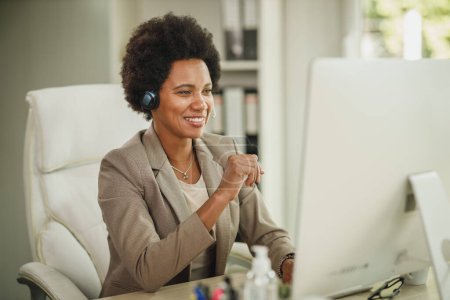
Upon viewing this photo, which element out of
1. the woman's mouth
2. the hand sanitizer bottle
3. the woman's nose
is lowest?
the hand sanitizer bottle

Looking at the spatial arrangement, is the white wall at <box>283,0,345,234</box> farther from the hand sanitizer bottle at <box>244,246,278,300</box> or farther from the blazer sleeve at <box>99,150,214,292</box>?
the hand sanitizer bottle at <box>244,246,278,300</box>

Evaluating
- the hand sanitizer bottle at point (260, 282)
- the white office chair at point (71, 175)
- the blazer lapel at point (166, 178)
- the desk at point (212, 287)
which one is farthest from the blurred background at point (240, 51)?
the hand sanitizer bottle at point (260, 282)

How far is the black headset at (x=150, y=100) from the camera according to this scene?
1553mm

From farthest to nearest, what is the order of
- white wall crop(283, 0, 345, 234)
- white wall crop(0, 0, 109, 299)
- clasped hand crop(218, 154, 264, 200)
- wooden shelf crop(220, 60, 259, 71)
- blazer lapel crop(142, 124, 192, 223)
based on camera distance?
white wall crop(283, 0, 345, 234)
wooden shelf crop(220, 60, 259, 71)
white wall crop(0, 0, 109, 299)
blazer lapel crop(142, 124, 192, 223)
clasped hand crop(218, 154, 264, 200)

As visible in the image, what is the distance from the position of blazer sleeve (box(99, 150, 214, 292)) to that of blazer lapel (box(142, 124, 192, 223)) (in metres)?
0.03

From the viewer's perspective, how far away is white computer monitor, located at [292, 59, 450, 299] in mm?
938

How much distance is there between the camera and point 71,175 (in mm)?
1859

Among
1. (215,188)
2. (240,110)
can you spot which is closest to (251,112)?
(240,110)

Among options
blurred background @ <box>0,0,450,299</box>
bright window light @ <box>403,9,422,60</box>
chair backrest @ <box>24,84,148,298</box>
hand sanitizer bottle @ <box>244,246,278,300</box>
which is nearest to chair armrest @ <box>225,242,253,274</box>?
chair backrest @ <box>24,84,148,298</box>

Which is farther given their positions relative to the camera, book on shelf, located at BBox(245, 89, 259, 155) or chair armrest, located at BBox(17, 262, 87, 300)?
book on shelf, located at BBox(245, 89, 259, 155)

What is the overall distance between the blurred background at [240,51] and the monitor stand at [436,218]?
1.45 m

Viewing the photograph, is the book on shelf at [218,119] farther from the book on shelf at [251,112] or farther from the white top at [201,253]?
the white top at [201,253]

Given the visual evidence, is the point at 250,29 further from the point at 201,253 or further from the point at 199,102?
the point at 201,253

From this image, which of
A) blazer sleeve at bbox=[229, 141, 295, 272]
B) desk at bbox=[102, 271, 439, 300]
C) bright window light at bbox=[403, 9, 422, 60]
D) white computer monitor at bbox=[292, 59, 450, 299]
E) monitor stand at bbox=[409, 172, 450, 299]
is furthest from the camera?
bright window light at bbox=[403, 9, 422, 60]
